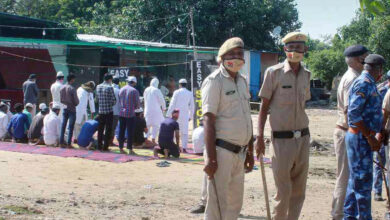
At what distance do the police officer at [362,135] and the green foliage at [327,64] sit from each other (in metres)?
33.4

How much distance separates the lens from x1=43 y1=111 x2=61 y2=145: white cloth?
1263cm

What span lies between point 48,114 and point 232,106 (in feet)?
29.6

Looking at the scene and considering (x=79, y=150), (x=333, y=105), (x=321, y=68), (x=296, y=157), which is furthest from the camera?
(x=321, y=68)

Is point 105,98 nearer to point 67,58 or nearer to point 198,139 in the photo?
point 198,139

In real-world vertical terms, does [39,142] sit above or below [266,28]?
below

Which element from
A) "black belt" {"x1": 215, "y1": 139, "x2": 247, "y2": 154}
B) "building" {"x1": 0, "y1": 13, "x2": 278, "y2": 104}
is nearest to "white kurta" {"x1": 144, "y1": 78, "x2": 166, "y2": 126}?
"building" {"x1": 0, "y1": 13, "x2": 278, "y2": 104}

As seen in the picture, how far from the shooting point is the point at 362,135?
5418mm

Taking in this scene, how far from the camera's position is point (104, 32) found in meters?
34.9

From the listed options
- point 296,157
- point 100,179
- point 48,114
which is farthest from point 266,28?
point 296,157

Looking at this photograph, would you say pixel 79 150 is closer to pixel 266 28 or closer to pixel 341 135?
pixel 341 135

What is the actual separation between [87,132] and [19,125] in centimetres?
212

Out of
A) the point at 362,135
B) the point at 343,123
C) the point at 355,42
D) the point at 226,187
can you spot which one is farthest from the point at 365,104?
the point at 355,42

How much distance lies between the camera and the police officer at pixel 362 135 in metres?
5.38

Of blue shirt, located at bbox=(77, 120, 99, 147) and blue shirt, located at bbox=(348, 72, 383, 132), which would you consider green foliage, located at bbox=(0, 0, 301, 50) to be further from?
blue shirt, located at bbox=(348, 72, 383, 132)
